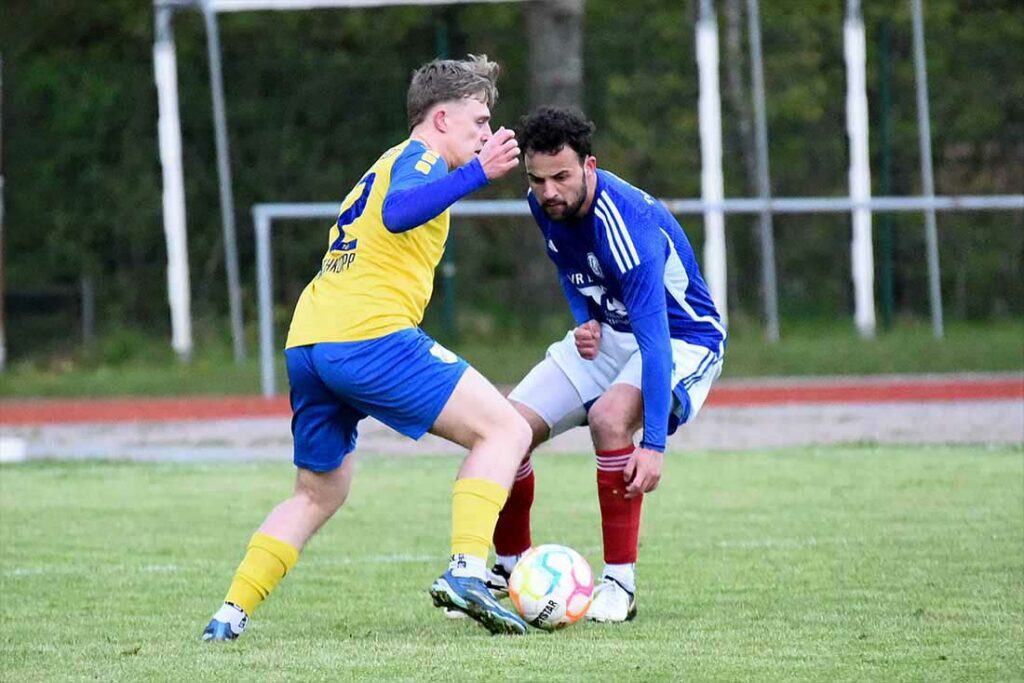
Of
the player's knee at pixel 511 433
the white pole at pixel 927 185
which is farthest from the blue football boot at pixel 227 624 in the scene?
the white pole at pixel 927 185

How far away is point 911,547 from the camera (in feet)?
24.5

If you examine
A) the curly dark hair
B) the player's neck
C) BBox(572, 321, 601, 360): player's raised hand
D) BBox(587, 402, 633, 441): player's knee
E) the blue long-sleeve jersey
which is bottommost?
BBox(587, 402, 633, 441): player's knee

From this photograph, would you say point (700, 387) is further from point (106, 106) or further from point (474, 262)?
point (106, 106)

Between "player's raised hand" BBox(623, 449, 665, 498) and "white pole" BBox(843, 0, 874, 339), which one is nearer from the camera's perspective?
"player's raised hand" BBox(623, 449, 665, 498)

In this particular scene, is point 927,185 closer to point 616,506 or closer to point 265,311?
point 265,311

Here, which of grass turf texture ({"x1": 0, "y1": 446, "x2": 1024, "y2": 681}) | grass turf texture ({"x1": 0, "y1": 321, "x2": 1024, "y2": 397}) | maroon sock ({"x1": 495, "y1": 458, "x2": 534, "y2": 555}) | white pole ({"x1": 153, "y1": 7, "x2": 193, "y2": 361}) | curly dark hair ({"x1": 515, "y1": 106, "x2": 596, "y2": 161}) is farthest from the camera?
white pole ({"x1": 153, "y1": 7, "x2": 193, "y2": 361})

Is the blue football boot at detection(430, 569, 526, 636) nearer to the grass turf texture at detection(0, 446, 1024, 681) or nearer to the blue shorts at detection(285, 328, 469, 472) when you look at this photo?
the grass turf texture at detection(0, 446, 1024, 681)

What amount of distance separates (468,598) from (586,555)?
7.67ft

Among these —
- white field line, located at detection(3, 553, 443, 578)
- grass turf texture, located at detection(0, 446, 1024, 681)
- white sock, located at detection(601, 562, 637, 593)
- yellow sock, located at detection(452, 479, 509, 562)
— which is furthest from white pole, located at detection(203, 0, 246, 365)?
yellow sock, located at detection(452, 479, 509, 562)

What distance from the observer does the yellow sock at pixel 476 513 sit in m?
Answer: 5.50

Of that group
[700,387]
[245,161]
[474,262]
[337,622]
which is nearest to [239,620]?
[337,622]

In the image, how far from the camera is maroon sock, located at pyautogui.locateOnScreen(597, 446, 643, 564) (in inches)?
246

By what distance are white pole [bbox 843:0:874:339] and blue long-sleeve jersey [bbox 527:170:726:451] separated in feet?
37.3

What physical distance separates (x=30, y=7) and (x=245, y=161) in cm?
638
